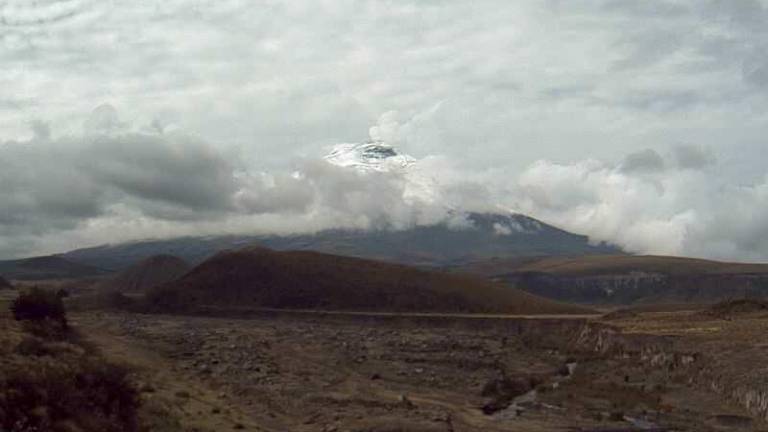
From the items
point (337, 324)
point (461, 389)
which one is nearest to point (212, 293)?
point (337, 324)

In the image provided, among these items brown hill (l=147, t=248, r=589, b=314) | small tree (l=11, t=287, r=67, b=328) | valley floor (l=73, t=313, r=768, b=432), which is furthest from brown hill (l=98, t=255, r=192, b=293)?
small tree (l=11, t=287, r=67, b=328)

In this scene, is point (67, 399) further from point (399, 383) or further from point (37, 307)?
point (37, 307)

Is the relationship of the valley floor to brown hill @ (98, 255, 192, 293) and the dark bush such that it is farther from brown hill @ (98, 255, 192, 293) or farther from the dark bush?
brown hill @ (98, 255, 192, 293)

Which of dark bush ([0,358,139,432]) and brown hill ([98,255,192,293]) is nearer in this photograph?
dark bush ([0,358,139,432])

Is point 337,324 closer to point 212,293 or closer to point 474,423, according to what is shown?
point 212,293

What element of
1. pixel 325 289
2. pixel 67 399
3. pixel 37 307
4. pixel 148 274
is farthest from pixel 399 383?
pixel 148 274

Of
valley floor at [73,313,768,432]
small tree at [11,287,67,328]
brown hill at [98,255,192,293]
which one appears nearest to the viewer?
valley floor at [73,313,768,432]
